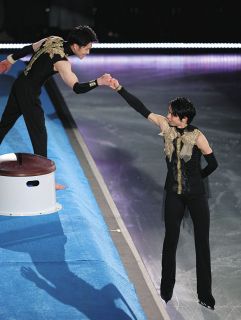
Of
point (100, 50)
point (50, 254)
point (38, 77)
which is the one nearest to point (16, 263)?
point (50, 254)

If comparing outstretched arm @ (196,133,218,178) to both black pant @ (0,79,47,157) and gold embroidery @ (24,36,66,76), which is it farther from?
black pant @ (0,79,47,157)

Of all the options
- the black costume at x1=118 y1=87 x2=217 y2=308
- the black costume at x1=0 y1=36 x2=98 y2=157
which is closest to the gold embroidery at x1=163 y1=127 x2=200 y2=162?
the black costume at x1=118 y1=87 x2=217 y2=308

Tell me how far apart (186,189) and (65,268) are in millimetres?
1042

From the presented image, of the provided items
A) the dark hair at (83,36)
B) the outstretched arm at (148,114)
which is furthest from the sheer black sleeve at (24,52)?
the outstretched arm at (148,114)

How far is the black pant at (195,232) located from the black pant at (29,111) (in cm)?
204

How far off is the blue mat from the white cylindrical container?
0.09m

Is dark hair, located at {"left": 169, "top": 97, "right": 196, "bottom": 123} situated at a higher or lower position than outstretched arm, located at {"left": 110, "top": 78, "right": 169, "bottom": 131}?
higher

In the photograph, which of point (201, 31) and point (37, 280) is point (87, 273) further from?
point (201, 31)

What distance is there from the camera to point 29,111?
24.3 feet

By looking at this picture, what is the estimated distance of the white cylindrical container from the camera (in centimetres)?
698

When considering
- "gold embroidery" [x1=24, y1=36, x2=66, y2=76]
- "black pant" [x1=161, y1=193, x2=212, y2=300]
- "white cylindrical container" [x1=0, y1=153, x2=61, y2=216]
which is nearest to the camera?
"black pant" [x1=161, y1=193, x2=212, y2=300]

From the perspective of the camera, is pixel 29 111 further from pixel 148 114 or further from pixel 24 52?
pixel 148 114

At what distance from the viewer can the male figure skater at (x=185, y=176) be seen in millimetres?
5637

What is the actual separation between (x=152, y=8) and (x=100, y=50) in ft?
7.63
